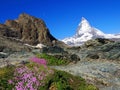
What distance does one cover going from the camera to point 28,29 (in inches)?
5084

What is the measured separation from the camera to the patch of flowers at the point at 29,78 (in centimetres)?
1490

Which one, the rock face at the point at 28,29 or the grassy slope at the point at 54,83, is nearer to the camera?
the grassy slope at the point at 54,83

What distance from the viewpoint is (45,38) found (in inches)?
4921

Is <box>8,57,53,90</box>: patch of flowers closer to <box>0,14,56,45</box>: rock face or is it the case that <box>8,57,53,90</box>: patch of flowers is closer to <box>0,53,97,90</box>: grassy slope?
<box>0,53,97,90</box>: grassy slope

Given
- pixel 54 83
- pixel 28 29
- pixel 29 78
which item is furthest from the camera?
pixel 28 29

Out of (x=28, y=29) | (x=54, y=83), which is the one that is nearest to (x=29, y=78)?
(x=54, y=83)

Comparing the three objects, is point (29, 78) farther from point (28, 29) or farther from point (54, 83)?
point (28, 29)

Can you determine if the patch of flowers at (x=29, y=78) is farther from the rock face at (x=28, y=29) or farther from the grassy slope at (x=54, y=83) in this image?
the rock face at (x=28, y=29)

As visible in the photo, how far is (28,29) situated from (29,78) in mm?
114365

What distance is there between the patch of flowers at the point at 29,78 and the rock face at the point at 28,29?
327ft

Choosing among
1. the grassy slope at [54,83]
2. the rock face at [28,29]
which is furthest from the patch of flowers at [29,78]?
the rock face at [28,29]

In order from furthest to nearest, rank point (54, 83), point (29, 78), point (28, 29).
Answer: point (28, 29), point (54, 83), point (29, 78)

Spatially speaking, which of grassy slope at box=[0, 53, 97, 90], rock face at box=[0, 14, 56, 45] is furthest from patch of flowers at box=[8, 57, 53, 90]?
rock face at box=[0, 14, 56, 45]

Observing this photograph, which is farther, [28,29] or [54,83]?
[28,29]
